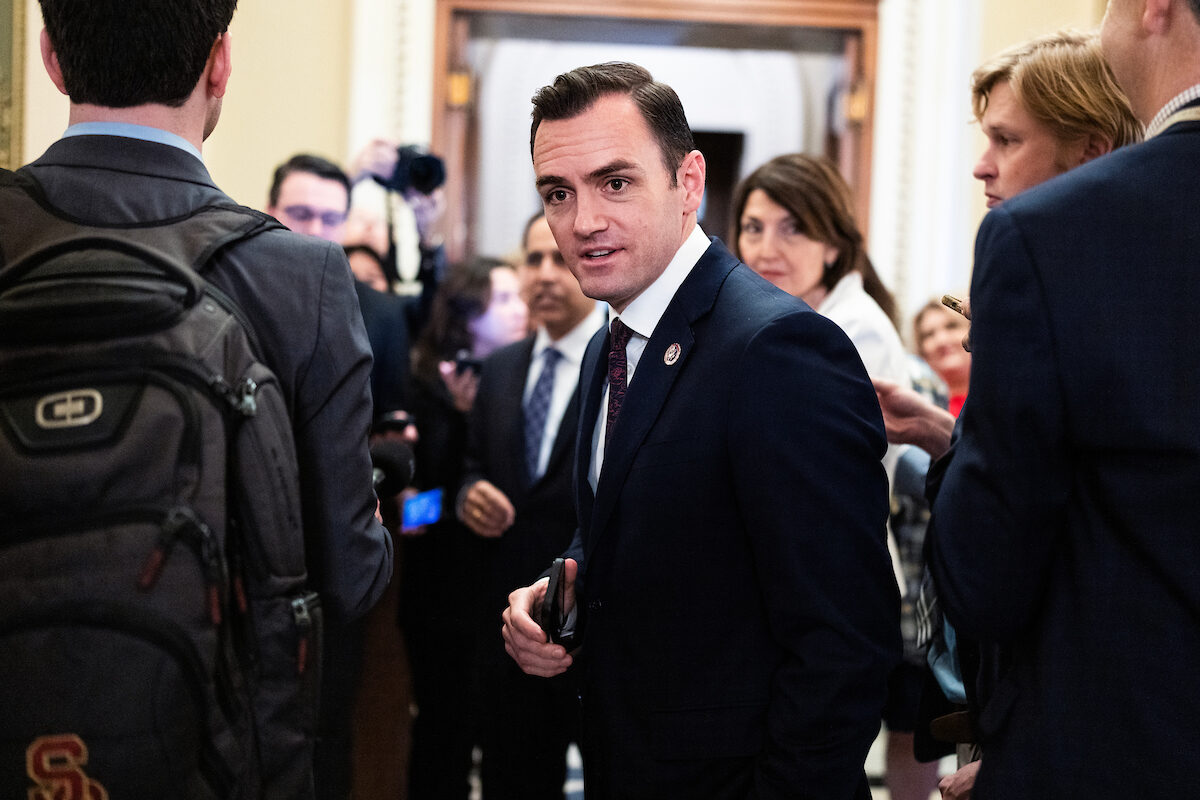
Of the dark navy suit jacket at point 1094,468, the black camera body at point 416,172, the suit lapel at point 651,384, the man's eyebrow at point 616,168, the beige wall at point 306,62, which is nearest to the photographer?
the dark navy suit jacket at point 1094,468

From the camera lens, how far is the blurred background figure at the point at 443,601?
3033 mm

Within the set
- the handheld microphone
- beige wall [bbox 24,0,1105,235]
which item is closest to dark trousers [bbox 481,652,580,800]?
the handheld microphone

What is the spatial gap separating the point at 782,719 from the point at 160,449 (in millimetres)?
774

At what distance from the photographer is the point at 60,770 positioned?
3.37ft

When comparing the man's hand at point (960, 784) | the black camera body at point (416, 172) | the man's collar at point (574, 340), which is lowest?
the man's hand at point (960, 784)

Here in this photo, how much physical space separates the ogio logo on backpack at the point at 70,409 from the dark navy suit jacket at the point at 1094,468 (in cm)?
88

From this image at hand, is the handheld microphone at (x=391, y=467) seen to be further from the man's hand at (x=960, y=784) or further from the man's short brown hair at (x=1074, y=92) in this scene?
the man's short brown hair at (x=1074, y=92)

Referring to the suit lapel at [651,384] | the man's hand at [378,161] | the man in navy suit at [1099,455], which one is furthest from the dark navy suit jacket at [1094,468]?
the man's hand at [378,161]

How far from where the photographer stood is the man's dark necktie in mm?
2818

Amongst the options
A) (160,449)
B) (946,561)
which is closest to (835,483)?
(946,561)

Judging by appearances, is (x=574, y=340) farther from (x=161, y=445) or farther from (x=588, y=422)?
(x=161, y=445)

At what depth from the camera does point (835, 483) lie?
4.26 ft

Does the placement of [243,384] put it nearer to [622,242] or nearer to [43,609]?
[43,609]

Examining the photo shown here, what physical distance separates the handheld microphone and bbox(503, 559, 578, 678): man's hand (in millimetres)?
271
